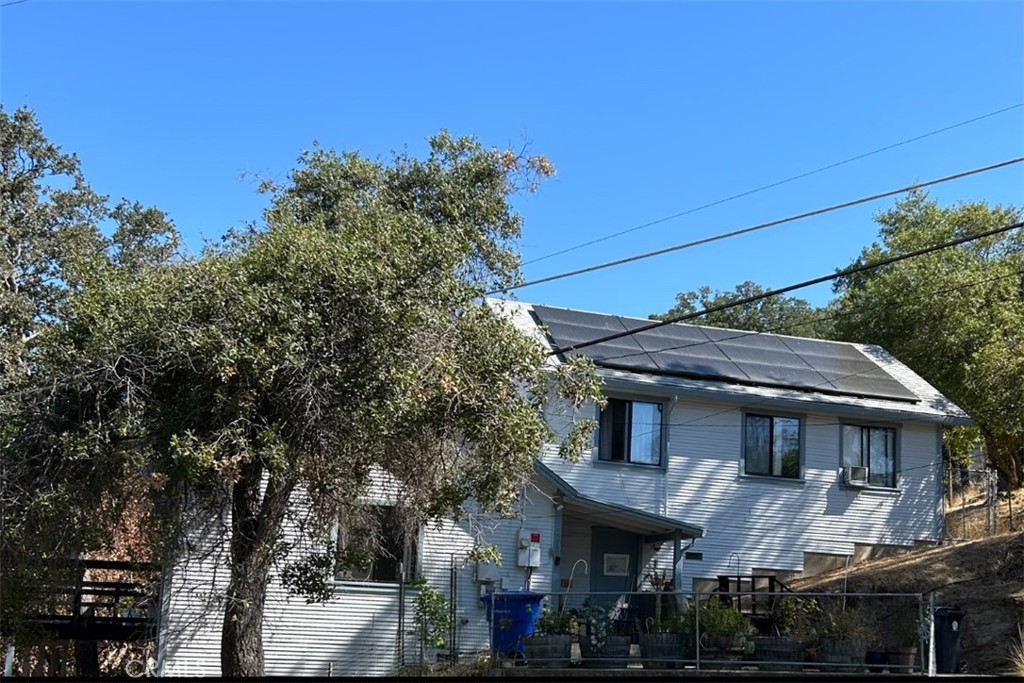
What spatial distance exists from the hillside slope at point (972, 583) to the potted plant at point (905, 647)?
122cm

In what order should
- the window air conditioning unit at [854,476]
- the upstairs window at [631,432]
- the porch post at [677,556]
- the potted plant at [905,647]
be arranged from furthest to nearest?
1. the window air conditioning unit at [854,476]
2. the upstairs window at [631,432]
3. the porch post at [677,556]
4. the potted plant at [905,647]

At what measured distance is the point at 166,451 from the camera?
10633mm

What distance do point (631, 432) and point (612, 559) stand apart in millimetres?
2472

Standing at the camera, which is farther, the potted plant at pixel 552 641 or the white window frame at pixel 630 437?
the white window frame at pixel 630 437

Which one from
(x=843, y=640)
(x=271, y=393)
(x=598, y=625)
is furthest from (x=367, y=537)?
(x=843, y=640)

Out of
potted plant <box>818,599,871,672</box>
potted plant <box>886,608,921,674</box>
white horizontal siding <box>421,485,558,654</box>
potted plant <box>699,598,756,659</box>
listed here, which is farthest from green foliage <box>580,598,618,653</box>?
potted plant <box>886,608,921,674</box>

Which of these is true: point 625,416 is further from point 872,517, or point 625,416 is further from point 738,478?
point 872,517

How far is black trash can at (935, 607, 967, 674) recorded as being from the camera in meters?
15.1

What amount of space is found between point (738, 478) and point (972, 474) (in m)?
10.8

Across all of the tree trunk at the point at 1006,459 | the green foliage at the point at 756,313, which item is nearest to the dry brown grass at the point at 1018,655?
the tree trunk at the point at 1006,459

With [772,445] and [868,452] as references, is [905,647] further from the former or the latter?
[868,452]

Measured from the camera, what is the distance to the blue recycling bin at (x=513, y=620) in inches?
649

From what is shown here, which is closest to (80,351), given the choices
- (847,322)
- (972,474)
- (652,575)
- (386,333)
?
(386,333)

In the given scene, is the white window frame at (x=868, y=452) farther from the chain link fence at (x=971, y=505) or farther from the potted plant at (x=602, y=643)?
the potted plant at (x=602, y=643)
